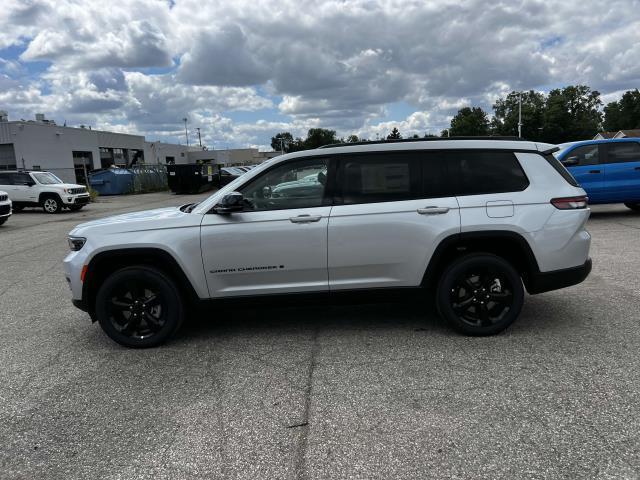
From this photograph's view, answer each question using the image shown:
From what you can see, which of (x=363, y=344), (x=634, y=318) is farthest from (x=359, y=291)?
(x=634, y=318)

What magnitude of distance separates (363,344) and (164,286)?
1.84 metres

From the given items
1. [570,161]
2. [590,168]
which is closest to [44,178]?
[570,161]

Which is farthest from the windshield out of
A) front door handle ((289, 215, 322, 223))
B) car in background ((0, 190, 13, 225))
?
front door handle ((289, 215, 322, 223))

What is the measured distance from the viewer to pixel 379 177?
444 cm

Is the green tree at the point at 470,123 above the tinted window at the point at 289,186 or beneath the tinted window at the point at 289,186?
above

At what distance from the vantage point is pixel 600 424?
298 centimetres

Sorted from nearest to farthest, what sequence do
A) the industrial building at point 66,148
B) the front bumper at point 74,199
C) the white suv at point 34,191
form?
the white suv at point 34,191
the front bumper at point 74,199
the industrial building at point 66,148

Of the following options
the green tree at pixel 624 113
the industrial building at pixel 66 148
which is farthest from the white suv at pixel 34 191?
the green tree at pixel 624 113

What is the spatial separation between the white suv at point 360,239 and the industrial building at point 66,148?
99.5ft

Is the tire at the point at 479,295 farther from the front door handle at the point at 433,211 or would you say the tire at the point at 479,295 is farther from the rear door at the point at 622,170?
the rear door at the point at 622,170

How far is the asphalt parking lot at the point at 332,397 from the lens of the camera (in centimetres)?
275

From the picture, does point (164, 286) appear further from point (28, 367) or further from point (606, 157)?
point (606, 157)

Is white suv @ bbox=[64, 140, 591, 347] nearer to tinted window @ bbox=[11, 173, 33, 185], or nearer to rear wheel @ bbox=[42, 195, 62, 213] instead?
rear wheel @ bbox=[42, 195, 62, 213]

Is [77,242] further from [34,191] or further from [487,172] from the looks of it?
[34,191]
